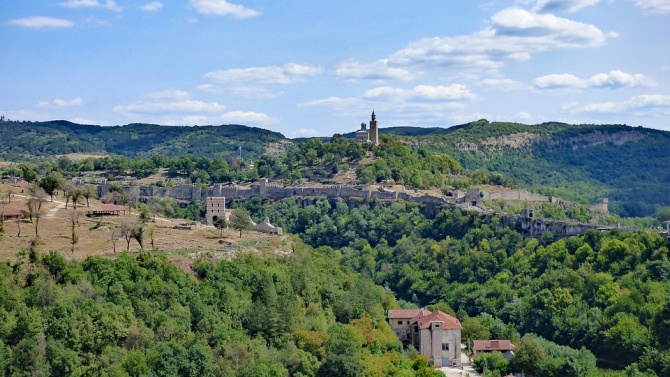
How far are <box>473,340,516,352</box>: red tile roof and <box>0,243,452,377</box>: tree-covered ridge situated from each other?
598 centimetres

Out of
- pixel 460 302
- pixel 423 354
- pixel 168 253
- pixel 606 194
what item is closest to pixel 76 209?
pixel 168 253

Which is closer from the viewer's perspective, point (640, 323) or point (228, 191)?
point (640, 323)

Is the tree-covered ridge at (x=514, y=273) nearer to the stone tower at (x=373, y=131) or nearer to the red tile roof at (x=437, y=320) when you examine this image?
the red tile roof at (x=437, y=320)

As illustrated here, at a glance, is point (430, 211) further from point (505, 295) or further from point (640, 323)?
point (640, 323)

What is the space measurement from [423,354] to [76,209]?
2511 cm

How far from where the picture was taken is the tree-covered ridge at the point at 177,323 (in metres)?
47.1

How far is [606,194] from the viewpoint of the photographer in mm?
179000

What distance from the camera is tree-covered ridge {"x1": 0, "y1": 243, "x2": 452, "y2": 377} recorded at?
47.1 meters

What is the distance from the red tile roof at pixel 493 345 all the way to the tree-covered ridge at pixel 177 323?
19.6 ft

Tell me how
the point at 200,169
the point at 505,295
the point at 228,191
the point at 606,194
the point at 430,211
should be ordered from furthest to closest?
the point at 606,194 → the point at 200,169 → the point at 228,191 → the point at 430,211 → the point at 505,295

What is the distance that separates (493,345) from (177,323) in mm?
22926

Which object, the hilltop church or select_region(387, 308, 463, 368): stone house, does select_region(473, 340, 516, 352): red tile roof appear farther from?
the hilltop church

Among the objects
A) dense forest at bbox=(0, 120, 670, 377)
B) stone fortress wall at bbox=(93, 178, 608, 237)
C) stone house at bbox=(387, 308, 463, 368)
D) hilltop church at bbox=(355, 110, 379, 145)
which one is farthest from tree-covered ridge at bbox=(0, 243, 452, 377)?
hilltop church at bbox=(355, 110, 379, 145)

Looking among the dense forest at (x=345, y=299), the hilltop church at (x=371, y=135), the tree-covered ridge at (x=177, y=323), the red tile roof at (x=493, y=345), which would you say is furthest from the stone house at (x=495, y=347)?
the hilltop church at (x=371, y=135)
